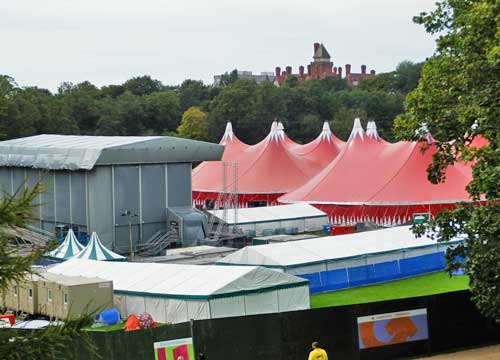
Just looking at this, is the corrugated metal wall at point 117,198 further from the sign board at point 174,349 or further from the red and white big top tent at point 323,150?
the sign board at point 174,349

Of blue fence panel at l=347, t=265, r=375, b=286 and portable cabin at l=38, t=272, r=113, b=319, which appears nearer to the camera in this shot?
portable cabin at l=38, t=272, r=113, b=319

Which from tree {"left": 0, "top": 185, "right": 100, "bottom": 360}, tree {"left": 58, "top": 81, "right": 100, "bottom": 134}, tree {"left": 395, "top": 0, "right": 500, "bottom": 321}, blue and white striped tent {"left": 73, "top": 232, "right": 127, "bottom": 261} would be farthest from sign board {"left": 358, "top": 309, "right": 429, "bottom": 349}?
tree {"left": 58, "top": 81, "right": 100, "bottom": 134}

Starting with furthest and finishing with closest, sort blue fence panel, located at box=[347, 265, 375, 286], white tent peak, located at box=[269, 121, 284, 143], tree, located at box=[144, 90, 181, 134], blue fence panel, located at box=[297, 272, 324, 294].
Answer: tree, located at box=[144, 90, 181, 134], white tent peak, located at box=[269, 121, 284, 143], blue fence panel, located at box=[347, 265, 375, 286], blue fence panel, located at box=[297, 272, 324, 294]

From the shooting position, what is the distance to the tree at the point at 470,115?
16.2m

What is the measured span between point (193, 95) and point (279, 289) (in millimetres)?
89926

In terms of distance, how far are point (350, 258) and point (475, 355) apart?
11676 mm

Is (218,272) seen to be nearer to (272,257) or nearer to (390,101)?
(272,257)

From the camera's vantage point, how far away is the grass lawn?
27562 millimetres

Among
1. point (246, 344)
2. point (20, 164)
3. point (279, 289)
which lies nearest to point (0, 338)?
point (246, 344)

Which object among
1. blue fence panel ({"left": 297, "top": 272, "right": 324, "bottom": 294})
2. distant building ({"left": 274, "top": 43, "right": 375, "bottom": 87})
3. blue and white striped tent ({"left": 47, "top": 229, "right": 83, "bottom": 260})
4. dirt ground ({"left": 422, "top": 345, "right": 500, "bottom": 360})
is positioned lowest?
dirt ground ({"left": 422, "top": 345, "right": 500, "bottom": 360})

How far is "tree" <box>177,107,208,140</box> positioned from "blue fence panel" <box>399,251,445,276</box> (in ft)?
190

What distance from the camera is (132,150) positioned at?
40969 mm

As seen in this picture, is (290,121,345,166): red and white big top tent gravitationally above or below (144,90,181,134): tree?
below

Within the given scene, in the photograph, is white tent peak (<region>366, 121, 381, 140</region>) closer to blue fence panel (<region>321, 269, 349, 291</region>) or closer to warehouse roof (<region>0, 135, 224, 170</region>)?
warehouse roof (<region>0, 135, 224, 170</region>)
